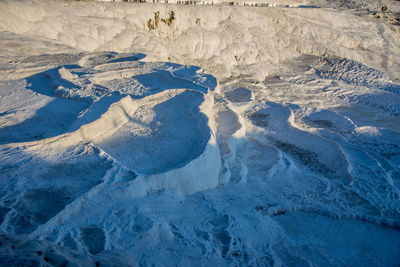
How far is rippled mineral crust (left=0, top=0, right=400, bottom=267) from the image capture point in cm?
433

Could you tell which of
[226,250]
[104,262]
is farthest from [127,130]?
[104,262]

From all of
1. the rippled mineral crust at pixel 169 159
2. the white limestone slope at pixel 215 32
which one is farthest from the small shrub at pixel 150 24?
the rippled mineral crust at pixel 169 159

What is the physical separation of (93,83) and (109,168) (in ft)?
14.5

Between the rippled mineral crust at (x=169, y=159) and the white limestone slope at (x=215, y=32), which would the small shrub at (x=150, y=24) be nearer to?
the white limestone slope at (x=215, y=32)

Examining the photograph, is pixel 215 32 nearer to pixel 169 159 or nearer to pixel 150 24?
pixel 150 24

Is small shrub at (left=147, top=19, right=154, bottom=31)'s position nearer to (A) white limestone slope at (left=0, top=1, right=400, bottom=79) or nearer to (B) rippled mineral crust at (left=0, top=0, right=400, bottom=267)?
(A) white limestone slope at (left=0, top=1, right=400, bottom=79)

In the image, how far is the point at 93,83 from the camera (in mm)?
8797

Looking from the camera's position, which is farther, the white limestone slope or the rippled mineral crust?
the white limestone slope

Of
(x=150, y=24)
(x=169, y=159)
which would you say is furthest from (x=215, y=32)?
(x=169, y=159)

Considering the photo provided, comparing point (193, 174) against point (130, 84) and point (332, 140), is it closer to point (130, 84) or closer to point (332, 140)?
point (130, 84)

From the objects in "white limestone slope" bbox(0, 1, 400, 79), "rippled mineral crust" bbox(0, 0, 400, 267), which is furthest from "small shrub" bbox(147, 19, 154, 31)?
"rippled mineral crust" bbox(0, 0, 400, 267)

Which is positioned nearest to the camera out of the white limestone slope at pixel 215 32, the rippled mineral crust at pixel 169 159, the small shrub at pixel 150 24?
the rippled mineral crust at pixel 169 159

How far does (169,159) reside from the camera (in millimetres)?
5848

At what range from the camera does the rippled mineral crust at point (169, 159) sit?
433cm
